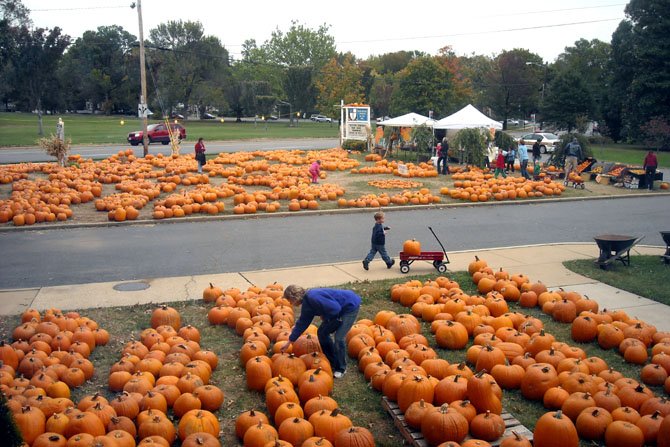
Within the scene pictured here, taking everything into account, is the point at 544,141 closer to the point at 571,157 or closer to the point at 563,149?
the point at 563,149

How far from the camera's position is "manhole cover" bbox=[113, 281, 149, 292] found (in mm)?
10961

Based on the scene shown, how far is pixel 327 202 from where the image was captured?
2108 cm

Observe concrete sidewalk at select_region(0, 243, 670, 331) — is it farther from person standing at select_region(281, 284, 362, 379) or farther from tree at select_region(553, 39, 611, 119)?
tree at select_region(553, 39, 611, 119)

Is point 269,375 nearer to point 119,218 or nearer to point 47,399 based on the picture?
point 47,399

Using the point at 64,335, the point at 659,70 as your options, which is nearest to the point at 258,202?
the point at 64,335

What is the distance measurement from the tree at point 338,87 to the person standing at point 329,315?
71332 mm

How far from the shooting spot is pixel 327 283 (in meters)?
11.3

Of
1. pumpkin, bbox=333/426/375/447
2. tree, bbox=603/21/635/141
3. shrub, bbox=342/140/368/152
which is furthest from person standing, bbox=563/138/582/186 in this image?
tree, bbox=603/21/635/141

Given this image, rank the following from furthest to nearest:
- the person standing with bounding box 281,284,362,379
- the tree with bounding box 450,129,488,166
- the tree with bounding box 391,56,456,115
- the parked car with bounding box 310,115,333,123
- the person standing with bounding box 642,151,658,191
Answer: the parked car with bounding box 310,115,333,123
the tree with bounding box 391,56,456,115
the tree with bounding box 450,129,488,166
the person standing with bounding box 642,151,658,191
the person standing with bounding box 281,284,362,379

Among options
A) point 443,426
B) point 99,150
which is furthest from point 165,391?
point 99,150

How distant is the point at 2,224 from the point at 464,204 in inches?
565

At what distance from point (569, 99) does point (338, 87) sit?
30.1 m

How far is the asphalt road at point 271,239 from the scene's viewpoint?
1270 centimetres

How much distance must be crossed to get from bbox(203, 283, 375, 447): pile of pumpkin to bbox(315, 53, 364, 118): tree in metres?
69.4
